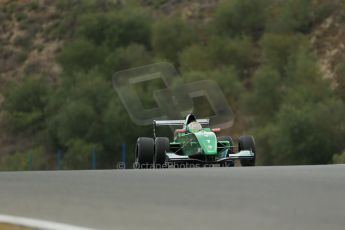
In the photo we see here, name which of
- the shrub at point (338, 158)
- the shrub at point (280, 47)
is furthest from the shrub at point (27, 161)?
the shrub at point (338, 158)

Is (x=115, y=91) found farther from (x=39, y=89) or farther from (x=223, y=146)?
(x=223, y=146)

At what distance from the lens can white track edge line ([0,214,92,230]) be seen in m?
7.73

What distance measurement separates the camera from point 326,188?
11484mm

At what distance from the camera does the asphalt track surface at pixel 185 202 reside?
27.2ft

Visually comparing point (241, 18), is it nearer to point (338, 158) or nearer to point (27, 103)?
point (27, 103)

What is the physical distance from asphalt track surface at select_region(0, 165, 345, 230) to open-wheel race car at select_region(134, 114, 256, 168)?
1049 centimetres

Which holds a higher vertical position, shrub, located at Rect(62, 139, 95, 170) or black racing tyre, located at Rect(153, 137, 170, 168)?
shrub, located at Rect(62, 139, 95, 170)

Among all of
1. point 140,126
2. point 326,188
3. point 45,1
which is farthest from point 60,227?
point 45,1

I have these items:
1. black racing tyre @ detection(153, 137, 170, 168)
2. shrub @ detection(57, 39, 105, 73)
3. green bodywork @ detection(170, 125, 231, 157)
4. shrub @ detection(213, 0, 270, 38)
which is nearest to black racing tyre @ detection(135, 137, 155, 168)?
black racing tyre @ detection(153, 137, 170, 168)

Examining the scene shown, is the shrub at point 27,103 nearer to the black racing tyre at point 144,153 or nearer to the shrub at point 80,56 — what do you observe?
the shrub at point 80,56

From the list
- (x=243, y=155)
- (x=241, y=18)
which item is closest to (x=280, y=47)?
(x=241, y=18)

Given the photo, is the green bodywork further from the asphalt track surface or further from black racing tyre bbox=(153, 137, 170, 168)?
the asphalt track surface

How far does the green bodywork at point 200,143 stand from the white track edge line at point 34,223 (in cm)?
1734

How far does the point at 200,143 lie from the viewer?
26.0m
